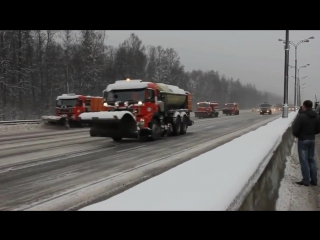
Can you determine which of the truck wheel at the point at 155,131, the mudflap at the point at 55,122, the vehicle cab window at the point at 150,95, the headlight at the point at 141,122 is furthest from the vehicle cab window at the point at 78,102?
the headlight at the point at 141,122

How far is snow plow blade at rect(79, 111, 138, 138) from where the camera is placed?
46.0 ft

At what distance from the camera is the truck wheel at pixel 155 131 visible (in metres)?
15.8

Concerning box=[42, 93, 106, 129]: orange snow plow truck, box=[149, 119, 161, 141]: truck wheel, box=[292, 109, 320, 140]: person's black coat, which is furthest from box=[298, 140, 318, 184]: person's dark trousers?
box=[42, 93, 106, 129]: orange snow plow truck

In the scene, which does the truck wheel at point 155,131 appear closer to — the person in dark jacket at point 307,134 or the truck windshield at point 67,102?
the person in dark jacket at point 307,134

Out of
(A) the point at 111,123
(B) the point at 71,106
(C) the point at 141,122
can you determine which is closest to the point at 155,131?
(C) the point at 141,122

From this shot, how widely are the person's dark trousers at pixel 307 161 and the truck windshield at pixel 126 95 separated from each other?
28.2ft

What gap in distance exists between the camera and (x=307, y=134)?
793cm

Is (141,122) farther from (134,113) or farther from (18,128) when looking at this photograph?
(18,128)
